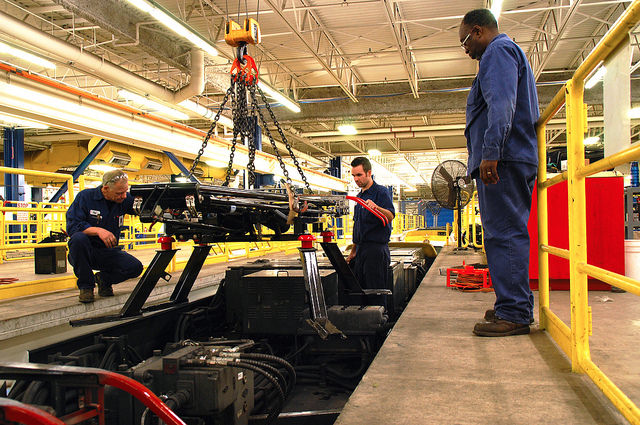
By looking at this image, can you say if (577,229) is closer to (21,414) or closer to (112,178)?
(21,414)

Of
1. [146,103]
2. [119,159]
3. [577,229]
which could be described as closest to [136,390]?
[577,229]

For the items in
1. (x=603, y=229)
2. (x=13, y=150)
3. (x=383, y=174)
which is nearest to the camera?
(x=603, y=229)

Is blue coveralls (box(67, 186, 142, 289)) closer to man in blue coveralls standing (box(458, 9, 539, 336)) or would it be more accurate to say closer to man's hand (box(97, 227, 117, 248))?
man's hand (box(97, 227, 117, 248))

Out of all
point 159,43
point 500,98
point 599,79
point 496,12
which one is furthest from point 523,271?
point 599,79

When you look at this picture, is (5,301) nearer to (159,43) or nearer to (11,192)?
(159,43)

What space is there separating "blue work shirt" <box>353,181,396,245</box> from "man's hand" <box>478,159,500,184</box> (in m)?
2.26

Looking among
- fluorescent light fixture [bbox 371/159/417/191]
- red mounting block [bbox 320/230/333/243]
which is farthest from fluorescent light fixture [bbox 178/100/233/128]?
fluorescent light fixture [bbox 371/159/417/191]

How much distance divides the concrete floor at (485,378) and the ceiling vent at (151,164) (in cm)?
1127

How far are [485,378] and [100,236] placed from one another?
3.51 m

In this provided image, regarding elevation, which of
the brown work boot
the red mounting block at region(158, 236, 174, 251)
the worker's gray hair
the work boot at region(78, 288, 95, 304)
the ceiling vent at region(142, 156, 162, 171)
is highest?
the ceiling vent at region(142, 156, 162, 171)

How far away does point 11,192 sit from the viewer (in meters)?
13.4

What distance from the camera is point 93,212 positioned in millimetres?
4398

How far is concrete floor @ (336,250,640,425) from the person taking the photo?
4.82 feet

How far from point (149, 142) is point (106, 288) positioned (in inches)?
140
